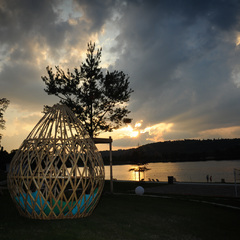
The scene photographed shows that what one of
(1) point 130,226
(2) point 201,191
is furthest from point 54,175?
(2) point 201,191

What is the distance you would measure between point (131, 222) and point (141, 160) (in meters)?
37.1

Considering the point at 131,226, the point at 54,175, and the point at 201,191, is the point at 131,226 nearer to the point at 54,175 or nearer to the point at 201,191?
the point at 54,175

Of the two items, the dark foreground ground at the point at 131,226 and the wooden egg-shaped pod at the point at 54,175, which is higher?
the wooden egg-shaped pod at the point at 54,175

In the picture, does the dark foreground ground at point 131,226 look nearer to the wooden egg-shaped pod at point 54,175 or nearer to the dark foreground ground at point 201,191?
the wooden egg-shaped pod at point 54,175

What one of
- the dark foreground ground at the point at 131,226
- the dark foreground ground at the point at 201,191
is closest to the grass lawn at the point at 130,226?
the dark foreground ground at the point at 131,226

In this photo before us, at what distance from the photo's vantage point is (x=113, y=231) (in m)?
7.34

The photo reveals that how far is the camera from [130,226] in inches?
316

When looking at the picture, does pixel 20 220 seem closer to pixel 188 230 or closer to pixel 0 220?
pixel 0 220

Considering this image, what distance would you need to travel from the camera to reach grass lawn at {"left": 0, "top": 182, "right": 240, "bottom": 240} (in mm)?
6832

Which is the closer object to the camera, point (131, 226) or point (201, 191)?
point (131, 226)

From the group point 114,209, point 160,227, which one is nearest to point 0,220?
point 114,209

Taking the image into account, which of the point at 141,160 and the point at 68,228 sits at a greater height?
the point at 141,160

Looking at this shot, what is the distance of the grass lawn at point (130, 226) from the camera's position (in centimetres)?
683

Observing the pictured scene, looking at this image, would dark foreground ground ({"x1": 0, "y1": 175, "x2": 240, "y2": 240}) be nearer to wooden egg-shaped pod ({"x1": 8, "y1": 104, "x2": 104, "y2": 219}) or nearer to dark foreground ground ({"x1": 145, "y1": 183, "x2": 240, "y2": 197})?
wooden egg-shaped pod ({"x1": 8, "y1": 104, "x2": 104, "y2": 219})
